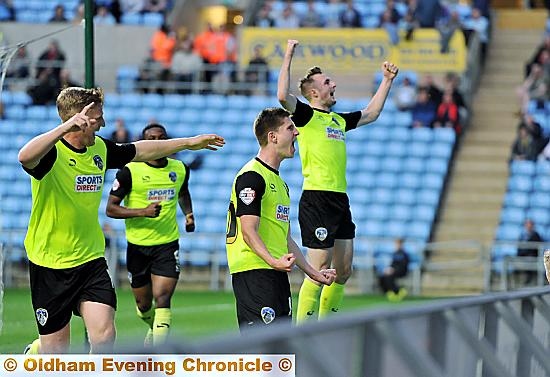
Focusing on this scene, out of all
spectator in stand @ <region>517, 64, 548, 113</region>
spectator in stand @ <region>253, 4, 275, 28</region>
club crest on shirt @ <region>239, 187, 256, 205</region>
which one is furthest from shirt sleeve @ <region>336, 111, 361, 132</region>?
spectator in stand @ <region>253, 4, 275, 28</region>

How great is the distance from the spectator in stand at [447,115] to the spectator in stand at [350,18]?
2904mm

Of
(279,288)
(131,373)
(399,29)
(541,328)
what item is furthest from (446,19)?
(131,373)

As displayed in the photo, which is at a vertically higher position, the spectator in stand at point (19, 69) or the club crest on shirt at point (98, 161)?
the club crest on shirt at point (98, 161)

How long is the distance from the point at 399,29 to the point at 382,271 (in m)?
5.68

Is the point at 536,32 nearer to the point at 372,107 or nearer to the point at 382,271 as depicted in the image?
the point at 382,271

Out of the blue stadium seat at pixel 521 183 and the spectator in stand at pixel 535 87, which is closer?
the blue stadium seat at pixel 521 183

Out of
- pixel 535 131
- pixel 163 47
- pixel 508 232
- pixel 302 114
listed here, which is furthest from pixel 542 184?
pixel 302 114

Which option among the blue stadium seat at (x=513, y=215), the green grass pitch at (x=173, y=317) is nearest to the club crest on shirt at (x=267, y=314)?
the green grass pitch at (x=173, y=317)

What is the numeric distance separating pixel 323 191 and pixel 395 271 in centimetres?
1037

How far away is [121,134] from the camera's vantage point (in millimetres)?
23656

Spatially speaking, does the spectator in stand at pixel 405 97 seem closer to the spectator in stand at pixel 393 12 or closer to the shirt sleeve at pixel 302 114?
the spectator in stand at pixel 393 12

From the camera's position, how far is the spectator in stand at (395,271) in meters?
21.3

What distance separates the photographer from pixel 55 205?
8578 millimetres

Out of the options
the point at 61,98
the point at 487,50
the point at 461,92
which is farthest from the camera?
the point at 487,50
